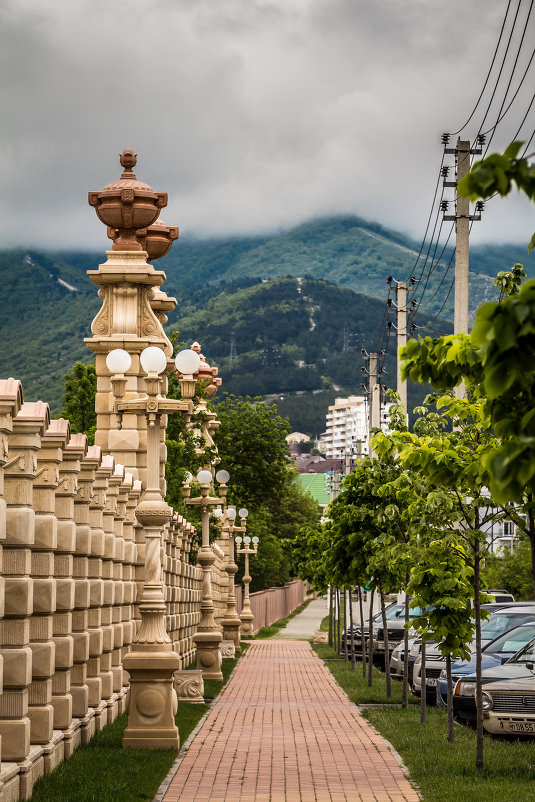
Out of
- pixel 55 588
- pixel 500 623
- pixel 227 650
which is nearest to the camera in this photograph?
pixel 55 588

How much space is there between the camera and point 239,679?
99.5 feet

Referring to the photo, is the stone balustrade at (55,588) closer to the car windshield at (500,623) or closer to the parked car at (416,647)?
the car windshield at (500,623)

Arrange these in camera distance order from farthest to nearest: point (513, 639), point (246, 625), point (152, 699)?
point (246, 625), point (513, 639), point (152, 699)

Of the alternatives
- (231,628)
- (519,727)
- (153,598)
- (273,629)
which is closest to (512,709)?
Result: (519,727)

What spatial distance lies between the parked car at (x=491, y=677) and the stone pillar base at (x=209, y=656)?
33.3 feet

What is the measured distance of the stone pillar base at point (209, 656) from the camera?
2859cm

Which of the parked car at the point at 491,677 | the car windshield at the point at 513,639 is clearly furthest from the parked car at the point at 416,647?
the parked car at the point at 491,677

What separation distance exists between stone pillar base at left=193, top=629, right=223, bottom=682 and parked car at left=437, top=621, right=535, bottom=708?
8229mm

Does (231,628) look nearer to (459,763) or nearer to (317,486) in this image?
(459,763)

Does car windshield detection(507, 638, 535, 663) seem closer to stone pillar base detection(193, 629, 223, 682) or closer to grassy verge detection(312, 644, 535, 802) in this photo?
grassy verge detection(312, 644, 535, 802)

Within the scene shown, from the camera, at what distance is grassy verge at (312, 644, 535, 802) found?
12.4 m

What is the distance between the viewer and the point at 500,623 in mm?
23766

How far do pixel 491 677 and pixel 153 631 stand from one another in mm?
4630

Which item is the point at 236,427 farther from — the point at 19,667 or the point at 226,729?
the point at 19,667
